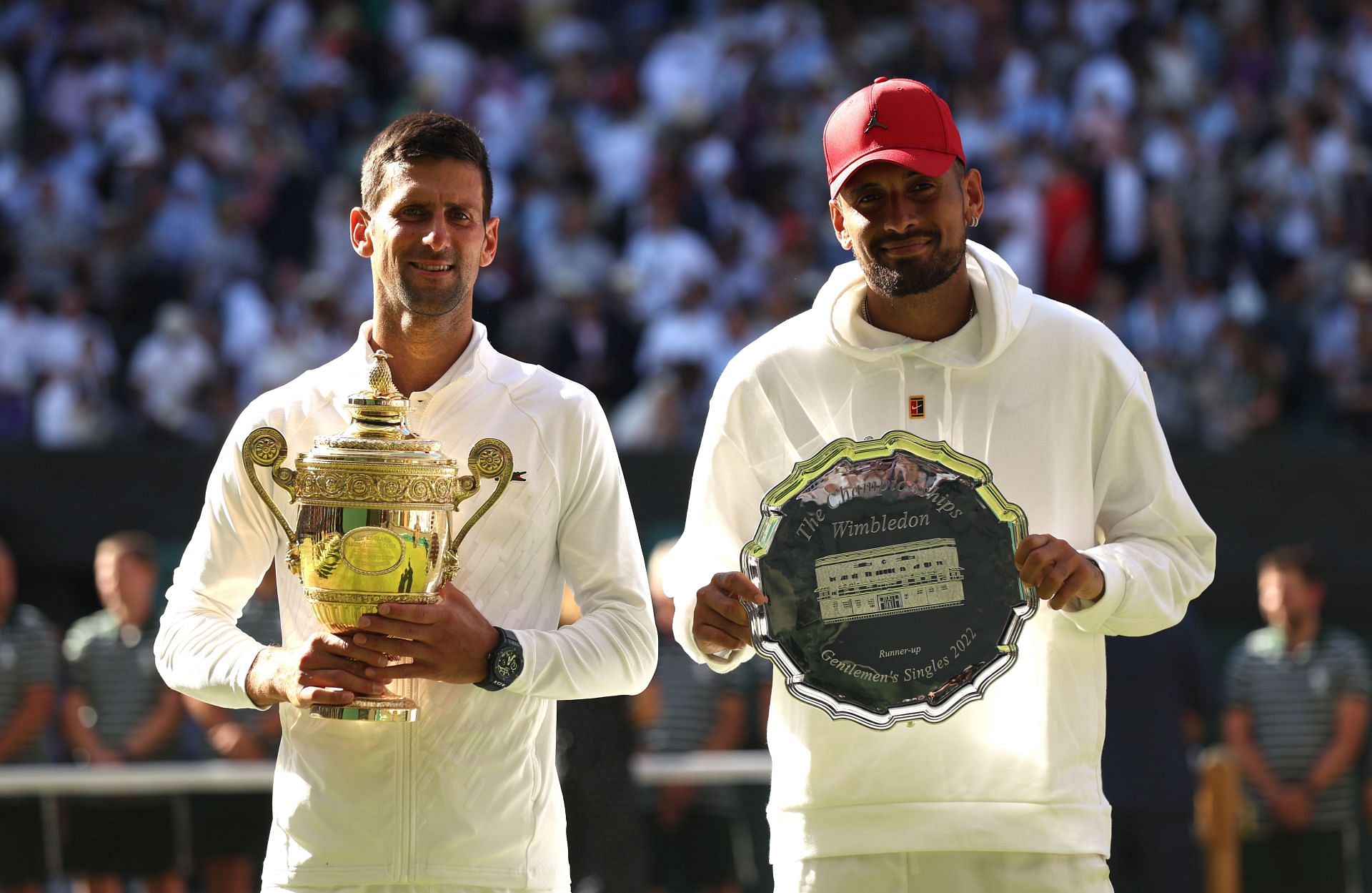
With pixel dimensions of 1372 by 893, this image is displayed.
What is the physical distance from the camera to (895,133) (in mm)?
3109

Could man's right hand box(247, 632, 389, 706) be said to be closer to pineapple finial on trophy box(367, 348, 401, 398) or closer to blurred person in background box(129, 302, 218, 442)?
pineapple finial on trophy box(367, 348, 401, 398)

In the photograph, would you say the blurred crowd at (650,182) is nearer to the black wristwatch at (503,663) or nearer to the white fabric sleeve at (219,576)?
the white fabric sleeve at (219,576)

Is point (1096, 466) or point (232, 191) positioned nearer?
point (1096, 466)

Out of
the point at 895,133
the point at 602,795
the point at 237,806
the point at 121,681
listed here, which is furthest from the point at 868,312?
the point at 121,681

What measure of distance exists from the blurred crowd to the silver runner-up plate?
6691 mm

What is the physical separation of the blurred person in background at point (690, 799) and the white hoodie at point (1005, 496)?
9.40 feet

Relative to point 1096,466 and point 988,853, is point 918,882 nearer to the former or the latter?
point 988,853

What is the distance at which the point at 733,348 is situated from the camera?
1066 cm

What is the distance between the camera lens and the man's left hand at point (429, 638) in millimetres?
2873

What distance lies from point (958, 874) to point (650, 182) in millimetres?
9255

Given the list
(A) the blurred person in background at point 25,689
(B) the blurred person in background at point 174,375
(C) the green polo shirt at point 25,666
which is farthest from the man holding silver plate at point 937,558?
(B) the blurred person in background at point 174,375

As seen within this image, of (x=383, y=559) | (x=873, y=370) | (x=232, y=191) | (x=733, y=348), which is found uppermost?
(x=232, y=191)

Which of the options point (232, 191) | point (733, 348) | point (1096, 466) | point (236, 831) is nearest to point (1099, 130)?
point (733, 348)

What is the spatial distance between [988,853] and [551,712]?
2.43 ft
